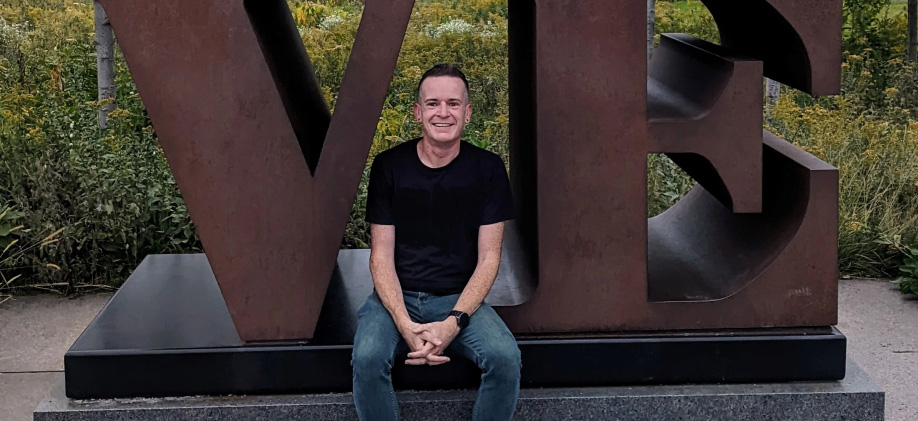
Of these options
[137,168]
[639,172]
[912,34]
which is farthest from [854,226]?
[912,34]

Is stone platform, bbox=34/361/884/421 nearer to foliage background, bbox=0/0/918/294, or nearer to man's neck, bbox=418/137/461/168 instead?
man's neck, bbox=418/137/461/168

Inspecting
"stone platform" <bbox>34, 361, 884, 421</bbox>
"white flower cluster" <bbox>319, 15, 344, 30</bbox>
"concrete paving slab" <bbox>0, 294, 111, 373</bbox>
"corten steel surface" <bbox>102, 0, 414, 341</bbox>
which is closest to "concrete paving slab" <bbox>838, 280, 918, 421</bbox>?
"stone platform" <bbox>34, 361, 884, 421</bbox>

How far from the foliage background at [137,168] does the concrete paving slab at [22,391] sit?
91 centimetres

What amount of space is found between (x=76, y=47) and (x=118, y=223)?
3.44m

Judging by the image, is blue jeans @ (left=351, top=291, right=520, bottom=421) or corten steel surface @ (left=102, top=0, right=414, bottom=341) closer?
blue jeans @ (left=351, top=291, right=520, bottom=421)

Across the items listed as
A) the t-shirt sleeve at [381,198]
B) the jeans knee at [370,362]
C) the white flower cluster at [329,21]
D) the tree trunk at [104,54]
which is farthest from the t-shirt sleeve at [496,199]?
the white flower cluster at [329,21]

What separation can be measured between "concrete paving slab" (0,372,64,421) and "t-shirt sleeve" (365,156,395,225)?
1391mm

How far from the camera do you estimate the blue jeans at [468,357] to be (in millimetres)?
3273

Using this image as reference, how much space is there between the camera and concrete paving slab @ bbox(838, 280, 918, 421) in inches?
170

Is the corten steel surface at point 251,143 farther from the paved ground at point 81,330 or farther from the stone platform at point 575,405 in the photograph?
the paved ground at point 81,330

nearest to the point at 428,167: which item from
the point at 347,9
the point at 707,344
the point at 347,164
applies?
the point at 347,164

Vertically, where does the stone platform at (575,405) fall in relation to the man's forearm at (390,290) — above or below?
below

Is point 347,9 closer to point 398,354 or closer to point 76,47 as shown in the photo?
point 76,47

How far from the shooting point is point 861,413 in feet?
11.7
